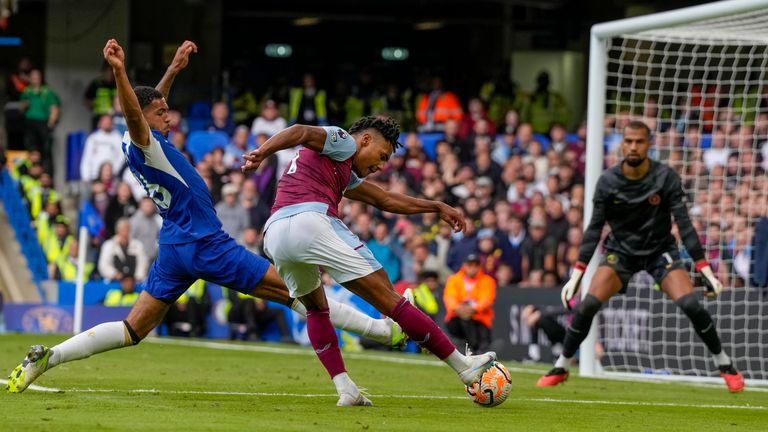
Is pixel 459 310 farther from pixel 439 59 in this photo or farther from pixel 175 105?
pixel 439 59

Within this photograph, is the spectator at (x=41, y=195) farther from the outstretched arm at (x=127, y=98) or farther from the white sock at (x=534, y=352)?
the outstretched arm at (x=127, y=98)

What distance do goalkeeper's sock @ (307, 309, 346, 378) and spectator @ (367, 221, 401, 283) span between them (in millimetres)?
10151

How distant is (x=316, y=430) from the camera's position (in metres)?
7.14

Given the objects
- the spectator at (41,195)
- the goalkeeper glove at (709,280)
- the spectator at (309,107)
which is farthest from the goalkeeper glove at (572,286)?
the spectator at (309,107)

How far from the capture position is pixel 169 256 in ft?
29.5

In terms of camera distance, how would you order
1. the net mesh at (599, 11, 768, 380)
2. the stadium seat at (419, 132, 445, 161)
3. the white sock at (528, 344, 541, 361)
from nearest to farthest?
the net mesh at (599, 11, 768, 380) → the white sock at (528, 344, 541, 361) → the stadium seat at (419, 132, 445, 161)

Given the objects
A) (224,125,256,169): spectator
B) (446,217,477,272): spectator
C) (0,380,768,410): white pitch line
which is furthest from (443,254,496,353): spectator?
(0,380,768,410): white pitch line

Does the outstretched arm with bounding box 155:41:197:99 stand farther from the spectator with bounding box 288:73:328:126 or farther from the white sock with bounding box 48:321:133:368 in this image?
the spectator with bounding box 288:73:328:126

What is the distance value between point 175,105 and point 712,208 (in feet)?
44.5

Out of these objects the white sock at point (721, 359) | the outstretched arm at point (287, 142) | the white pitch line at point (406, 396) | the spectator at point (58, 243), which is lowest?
the white pitch line at point (406, 396)

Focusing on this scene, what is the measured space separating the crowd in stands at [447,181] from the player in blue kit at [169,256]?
801 centimetres

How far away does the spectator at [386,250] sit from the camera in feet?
62.8

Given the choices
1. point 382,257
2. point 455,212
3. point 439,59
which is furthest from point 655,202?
point 439,59

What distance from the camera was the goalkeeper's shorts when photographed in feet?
38.5
